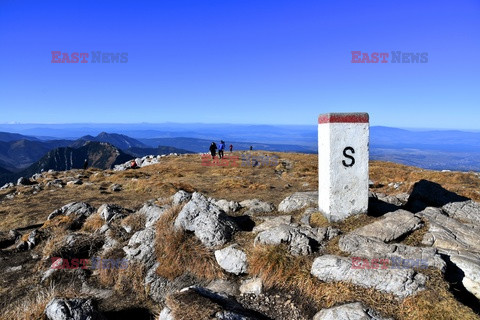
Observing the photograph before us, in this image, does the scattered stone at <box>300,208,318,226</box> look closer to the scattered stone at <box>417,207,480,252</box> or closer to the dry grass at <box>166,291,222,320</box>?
the scattered stone at <box>417,207,480,252</box>

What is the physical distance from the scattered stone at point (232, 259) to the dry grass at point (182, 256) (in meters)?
0.20

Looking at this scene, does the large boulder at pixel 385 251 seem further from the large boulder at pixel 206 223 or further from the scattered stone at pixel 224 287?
the large boulder at pixel 206 223

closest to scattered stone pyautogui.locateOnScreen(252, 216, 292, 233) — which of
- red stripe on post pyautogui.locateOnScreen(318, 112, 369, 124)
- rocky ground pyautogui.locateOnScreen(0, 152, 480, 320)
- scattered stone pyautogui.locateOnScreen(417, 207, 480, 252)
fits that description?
rocky ground pyautogui.locateOnScreen(0, 152, 480, 320)

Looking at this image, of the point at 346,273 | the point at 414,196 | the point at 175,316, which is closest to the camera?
the point at 175,316

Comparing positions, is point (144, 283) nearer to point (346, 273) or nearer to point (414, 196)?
point (346, 273)

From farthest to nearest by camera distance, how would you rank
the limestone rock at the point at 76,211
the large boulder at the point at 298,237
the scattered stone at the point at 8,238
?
1. the limestone rock at the point at 76,211
2. the scattered stone at the point at 8,238
3. the large boulder at the point at 298,237

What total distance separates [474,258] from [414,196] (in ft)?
18.1

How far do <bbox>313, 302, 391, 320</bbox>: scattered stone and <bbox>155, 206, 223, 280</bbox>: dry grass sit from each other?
324cm

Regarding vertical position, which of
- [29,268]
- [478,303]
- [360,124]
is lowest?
[29,268]

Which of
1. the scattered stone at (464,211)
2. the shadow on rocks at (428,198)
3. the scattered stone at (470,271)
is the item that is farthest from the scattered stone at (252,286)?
the scattered stone at (464,211)

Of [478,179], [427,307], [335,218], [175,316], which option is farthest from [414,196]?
[478,179]

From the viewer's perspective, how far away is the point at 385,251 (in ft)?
25.2

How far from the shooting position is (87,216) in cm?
1562

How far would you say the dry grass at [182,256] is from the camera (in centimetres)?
863
